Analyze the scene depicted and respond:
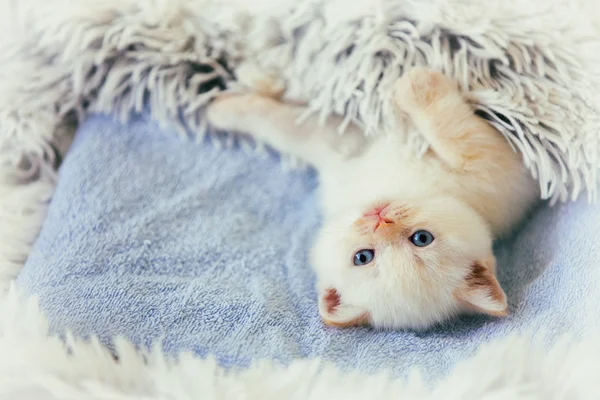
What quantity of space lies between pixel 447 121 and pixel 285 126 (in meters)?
0.28

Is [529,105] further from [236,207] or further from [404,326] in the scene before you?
[236,207]

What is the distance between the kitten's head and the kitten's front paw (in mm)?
153

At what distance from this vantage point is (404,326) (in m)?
0.92

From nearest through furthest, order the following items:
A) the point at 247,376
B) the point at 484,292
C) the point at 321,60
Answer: the point at 247,376
the point at 484,292
the point at 321,60

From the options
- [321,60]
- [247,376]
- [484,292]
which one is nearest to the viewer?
[247,376]

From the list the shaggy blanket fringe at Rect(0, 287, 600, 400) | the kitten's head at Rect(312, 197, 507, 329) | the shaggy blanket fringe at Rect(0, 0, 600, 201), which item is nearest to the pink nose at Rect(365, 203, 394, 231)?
the kitten's head at Rect(312, 197, 507, 329)

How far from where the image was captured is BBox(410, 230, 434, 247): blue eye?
3.05ft

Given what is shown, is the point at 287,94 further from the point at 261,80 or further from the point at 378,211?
the point at 378,211

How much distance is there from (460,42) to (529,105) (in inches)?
5.7

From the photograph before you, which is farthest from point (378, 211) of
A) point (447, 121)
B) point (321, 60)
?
point (321, 60)

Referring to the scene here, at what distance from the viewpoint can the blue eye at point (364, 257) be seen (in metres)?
0.94

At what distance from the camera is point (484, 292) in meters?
0.90

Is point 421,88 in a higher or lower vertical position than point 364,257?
higher

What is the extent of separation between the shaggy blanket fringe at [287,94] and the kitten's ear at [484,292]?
96 millimetres
